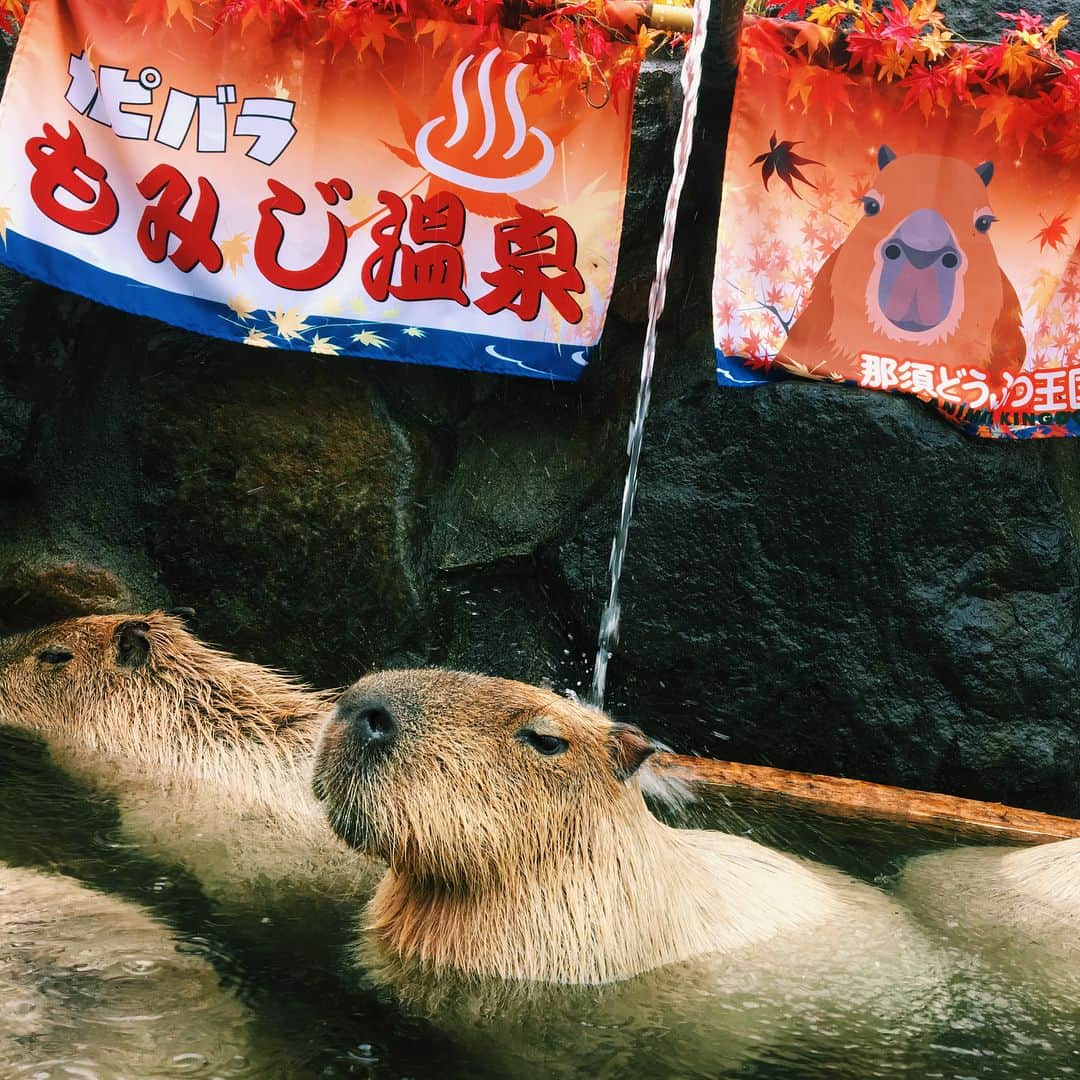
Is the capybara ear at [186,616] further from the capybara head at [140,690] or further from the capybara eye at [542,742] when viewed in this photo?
the capybara eye at [542,742]

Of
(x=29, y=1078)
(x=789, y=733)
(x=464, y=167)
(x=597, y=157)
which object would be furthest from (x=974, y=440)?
(x=29, y=1078)

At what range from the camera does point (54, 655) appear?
4.48 metres

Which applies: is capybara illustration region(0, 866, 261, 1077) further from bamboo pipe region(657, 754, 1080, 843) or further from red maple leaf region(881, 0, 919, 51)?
red maple leaf region(881, 0, 919, 51)

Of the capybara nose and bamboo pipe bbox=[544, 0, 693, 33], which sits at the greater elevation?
bamboo pipe bbox=[544, 0, 693, 33]

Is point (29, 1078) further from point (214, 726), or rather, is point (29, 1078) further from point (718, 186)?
point (718, 186)

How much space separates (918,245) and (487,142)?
1.89 meters

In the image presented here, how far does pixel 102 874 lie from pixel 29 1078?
1.07m

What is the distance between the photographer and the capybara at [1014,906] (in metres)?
3.23

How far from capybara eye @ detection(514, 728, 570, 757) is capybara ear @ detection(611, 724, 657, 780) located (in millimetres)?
136

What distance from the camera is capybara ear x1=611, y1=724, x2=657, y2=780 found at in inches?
118

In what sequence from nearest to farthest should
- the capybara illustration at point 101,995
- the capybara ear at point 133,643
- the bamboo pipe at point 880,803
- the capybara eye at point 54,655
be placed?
the capybara illustration at point 101,995
the capybara ear at point 133,643
the capybara eye at point 54,655
the bamboo pipe at point 880,803

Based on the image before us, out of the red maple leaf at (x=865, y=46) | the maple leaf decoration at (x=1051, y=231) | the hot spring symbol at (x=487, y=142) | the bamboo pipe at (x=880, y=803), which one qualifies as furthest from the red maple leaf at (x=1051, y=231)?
the bamboo pipe at (x=880, y=803)

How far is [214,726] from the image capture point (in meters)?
4.14

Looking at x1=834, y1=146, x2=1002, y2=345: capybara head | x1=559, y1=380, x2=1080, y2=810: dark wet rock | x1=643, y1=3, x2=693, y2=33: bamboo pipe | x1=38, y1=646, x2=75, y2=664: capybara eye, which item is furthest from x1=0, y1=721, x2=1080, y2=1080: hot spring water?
x1=643, y1=3, x2=693, y2=33: bamboo pipe
